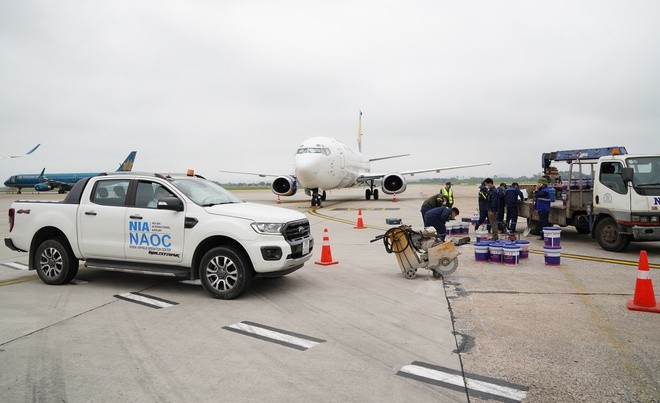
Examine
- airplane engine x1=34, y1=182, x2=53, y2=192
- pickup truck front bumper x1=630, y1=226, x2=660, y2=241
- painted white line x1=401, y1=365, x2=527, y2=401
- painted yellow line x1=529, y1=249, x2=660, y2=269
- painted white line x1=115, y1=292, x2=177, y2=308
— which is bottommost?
painted white line x1=401, y1=365, x2=527, y2=401

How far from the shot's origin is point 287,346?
482 cm

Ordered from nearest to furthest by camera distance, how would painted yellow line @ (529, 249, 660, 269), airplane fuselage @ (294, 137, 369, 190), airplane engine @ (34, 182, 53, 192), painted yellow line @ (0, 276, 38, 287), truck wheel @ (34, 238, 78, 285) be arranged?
1. truck wheel @ (34, 238, 78, 285)
2. painted yellow line @ (0, 276, 38, 287)
3. painted yellow line @ (529, 249, 660, 269)
4. airplane fuselage @ (294, 137, 369, 190)
5. airplane engine @ (34, 182, 53, 192)

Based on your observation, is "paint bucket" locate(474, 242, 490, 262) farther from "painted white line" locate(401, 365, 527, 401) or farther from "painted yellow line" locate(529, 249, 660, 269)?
"painted white line" locate(401, 365, 527, 401)

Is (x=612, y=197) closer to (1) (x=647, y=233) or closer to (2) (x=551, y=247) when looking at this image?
(1) (x=647, y=233)

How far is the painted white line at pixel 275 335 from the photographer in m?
4.90

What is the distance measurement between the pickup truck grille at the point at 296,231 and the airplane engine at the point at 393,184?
23476mm

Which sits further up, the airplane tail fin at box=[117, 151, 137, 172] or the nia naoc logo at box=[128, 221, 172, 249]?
the airplane tail fin at box=[117, 151, 137, 172]

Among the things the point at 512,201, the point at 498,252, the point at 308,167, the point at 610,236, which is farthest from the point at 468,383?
the point at 308,167

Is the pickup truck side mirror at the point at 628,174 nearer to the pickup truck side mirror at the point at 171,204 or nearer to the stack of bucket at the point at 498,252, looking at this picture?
the stack of bucket at the point at 498,252

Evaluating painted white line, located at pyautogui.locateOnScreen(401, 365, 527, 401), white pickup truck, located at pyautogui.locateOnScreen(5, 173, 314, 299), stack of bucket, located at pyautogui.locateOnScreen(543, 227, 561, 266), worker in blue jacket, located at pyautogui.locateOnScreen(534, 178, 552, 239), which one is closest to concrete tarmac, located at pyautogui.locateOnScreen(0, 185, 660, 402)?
painted white line, located at pyautogui.locateOnScreen(401, 365, 527, 401)

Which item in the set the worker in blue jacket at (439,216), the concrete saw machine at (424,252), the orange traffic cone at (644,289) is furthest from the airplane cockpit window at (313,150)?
the orange traffic cone at (644,289)

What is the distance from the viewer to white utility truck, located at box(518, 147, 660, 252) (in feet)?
33.1

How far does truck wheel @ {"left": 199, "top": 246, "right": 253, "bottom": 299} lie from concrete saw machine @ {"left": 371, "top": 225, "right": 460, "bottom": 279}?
2.52 metres

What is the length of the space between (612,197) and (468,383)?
8869 mm
